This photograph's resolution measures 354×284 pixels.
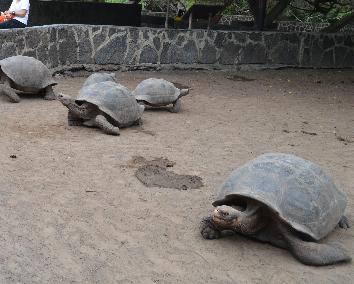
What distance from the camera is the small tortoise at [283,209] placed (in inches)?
133

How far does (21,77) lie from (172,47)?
4650 millimetres

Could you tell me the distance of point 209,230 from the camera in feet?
12.0

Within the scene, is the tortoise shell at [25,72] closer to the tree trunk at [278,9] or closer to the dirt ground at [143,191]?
the dirt ground at [143,191]

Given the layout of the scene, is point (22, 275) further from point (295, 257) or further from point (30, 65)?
point (30, 65)

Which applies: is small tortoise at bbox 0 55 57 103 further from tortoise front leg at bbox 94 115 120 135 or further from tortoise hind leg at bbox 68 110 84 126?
tortoise front leg at bbox 94 115 120 135

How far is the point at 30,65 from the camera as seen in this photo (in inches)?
295

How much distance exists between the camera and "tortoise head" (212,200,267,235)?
3.40 m

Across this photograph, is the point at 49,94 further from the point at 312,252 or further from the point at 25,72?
the point at 312,252

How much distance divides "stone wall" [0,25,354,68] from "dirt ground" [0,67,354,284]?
3.90 feet

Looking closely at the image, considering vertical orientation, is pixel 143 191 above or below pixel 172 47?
below

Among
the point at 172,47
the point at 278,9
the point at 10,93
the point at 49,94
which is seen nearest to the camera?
the point at 10,93

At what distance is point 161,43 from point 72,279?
8.75 meters

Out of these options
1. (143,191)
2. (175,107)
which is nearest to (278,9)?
(175,107)

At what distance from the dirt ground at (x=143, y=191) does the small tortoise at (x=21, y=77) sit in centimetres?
20
